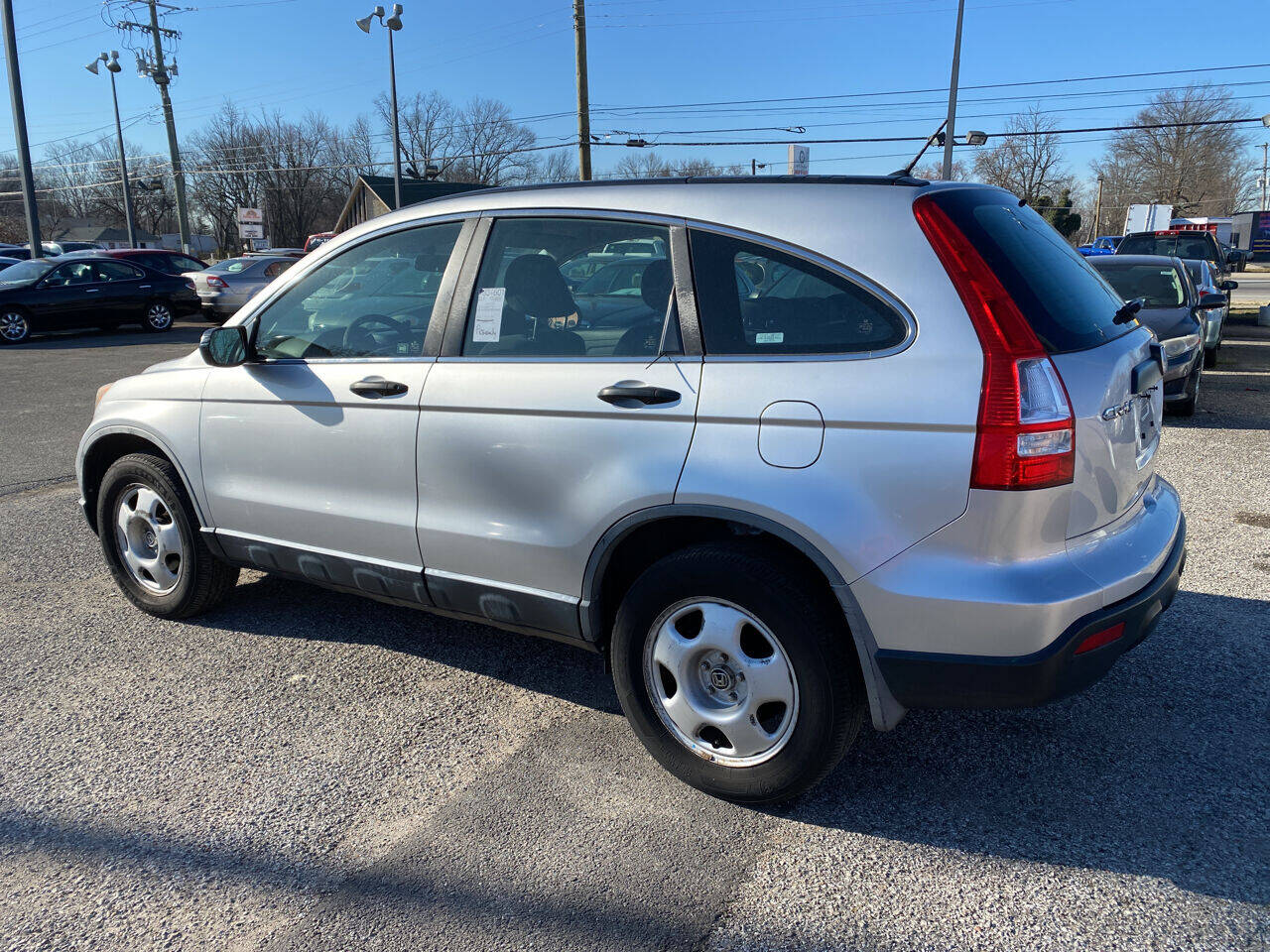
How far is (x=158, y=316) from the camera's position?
1994 cm

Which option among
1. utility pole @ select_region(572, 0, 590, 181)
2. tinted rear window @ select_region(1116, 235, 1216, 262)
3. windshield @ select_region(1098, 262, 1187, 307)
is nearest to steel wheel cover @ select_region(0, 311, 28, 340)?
utility pole @ select_region(572, 0, 590, 181)

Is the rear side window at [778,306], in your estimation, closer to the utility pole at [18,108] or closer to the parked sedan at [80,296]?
the parked sedan at [80,296]

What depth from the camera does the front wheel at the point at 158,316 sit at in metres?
19.8

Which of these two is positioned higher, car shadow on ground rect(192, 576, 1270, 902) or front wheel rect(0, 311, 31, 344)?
front wheel rect(0, 311, 31, 344)

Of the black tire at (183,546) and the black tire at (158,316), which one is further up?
the black tire at (158,316)

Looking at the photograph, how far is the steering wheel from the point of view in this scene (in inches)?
139

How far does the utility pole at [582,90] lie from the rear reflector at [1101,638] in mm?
22647

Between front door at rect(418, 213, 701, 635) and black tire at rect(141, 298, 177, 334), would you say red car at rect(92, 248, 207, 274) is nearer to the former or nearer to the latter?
black tire at rect(141, 298, 177, 334)

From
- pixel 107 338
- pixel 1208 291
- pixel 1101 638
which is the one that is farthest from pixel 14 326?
pixel 1101 638

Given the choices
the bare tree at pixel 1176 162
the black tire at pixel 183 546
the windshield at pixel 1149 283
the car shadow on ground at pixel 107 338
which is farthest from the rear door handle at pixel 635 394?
the bare tree at pixel 1176 162

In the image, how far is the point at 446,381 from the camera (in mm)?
3260

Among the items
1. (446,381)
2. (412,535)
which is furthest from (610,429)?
(412,535)

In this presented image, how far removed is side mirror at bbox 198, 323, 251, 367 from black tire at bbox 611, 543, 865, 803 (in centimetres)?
197

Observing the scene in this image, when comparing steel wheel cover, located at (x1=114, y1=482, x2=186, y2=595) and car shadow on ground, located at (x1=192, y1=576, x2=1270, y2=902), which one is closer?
car shadow on ground, located at (x1=192, y1=576, x2=1270, y2=902)
